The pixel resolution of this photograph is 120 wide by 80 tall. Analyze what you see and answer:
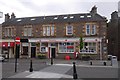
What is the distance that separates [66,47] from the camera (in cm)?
3797

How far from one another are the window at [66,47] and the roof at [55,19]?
3741 millimetres

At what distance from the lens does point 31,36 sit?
131ft

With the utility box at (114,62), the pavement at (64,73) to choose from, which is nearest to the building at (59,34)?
the utility box at (114,62)

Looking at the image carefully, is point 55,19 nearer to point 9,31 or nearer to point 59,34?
point 59,34

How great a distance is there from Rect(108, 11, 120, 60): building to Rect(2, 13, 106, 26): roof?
19.8 feet

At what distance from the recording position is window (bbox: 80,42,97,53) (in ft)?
119

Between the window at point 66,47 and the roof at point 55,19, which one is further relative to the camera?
the window at point 66,47

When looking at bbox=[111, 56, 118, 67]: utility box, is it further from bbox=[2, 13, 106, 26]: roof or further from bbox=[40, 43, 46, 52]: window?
bbox=[40, 43, 46, 52]: window

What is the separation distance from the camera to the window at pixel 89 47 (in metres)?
36.3

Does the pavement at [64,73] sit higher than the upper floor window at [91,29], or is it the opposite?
the upper floor window at [91,29]

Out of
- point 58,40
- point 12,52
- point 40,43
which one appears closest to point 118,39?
point 58,40

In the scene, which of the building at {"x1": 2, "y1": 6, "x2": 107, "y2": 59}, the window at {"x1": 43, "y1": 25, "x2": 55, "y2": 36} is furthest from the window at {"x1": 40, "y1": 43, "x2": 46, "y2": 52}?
the window at {"x1": 43, "y1": 25, "x2": 55, "y2": 36}

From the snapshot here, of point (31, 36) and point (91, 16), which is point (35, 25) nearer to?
point (31, 36)

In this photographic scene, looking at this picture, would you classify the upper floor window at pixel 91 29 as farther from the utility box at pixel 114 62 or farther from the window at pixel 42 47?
the utility box at pixel 114 62
